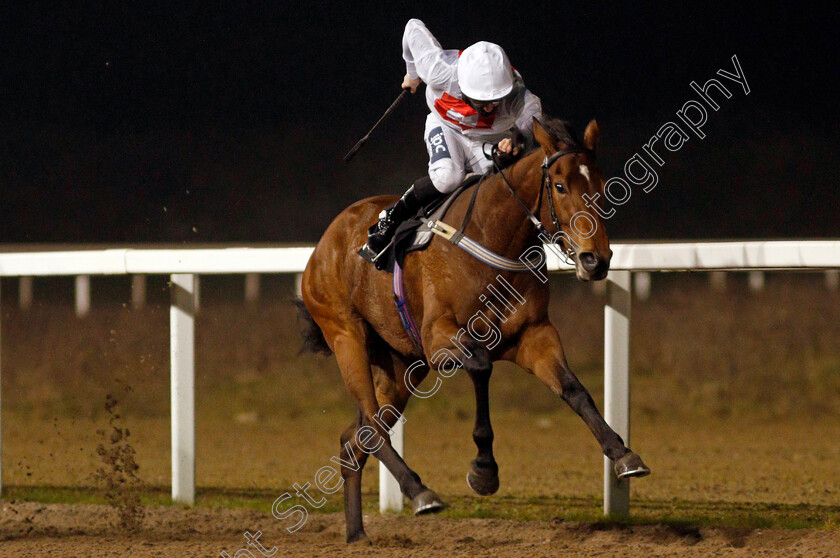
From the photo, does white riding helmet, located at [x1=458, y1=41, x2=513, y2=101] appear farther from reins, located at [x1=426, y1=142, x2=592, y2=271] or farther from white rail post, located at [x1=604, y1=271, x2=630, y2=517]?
white rail post, located at [x1=604, y1=271, x2=630, y2=517]

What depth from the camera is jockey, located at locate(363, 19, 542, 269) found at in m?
4.05

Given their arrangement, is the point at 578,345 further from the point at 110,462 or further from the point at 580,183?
the point at 580,183

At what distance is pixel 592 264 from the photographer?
3518 millimetres

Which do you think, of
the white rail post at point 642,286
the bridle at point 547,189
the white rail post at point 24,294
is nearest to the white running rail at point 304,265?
the bridle at point 547,189

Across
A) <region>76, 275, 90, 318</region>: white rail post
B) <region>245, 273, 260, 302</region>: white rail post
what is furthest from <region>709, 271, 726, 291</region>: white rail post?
<region>76, 275, 90, 318</region>: white rail post

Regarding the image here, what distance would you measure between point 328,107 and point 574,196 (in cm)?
905

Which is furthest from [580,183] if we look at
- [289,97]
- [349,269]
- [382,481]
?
[289,97]

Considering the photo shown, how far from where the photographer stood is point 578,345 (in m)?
11.4

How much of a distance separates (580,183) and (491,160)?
704mm

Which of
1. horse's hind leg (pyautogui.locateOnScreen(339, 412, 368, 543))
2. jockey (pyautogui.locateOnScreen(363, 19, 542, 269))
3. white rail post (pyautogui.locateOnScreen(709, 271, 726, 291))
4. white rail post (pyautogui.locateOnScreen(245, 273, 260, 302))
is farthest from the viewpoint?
white rail post (pyautogui.locateOnScreen(245, 273, 260, 302))

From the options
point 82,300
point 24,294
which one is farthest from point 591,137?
point 24,294

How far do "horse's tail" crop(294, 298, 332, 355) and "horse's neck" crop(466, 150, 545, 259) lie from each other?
1.38 metres

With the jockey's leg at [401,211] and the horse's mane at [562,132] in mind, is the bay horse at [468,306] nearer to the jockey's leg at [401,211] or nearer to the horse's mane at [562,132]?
the horse's mane at [562,132]

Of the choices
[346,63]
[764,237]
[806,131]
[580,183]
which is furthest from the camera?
[764,237]
